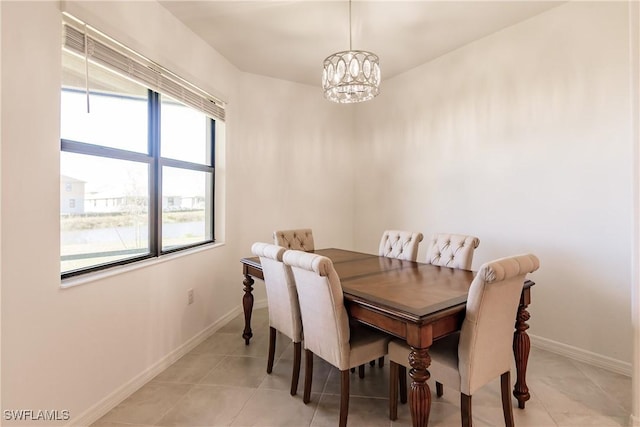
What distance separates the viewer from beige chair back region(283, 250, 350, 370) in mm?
1718

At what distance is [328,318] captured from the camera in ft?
5.87

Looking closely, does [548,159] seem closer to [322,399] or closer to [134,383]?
[322,399]

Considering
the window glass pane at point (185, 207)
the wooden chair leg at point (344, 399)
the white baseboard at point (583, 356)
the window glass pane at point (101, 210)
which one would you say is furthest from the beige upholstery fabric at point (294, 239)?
the white baseboard at point (583, 356)

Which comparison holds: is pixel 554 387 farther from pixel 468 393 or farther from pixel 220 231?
pixel 220 231

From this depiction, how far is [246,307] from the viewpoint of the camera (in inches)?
114

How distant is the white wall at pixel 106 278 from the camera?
1.49 m

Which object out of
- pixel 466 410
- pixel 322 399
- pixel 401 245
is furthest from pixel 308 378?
pixel 401 245

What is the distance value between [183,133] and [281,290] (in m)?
1.83

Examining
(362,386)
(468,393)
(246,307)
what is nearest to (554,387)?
(468,393)

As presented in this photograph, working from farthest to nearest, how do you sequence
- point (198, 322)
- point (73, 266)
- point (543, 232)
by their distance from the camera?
point (198, 322)
point (543, 232)
point (73, 266)

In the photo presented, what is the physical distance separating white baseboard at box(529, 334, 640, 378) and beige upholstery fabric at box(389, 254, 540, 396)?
1374 millimetres

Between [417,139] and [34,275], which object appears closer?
[34,275]

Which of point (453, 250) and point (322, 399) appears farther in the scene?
point (453, 250)

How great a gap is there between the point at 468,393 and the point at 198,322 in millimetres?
2336
